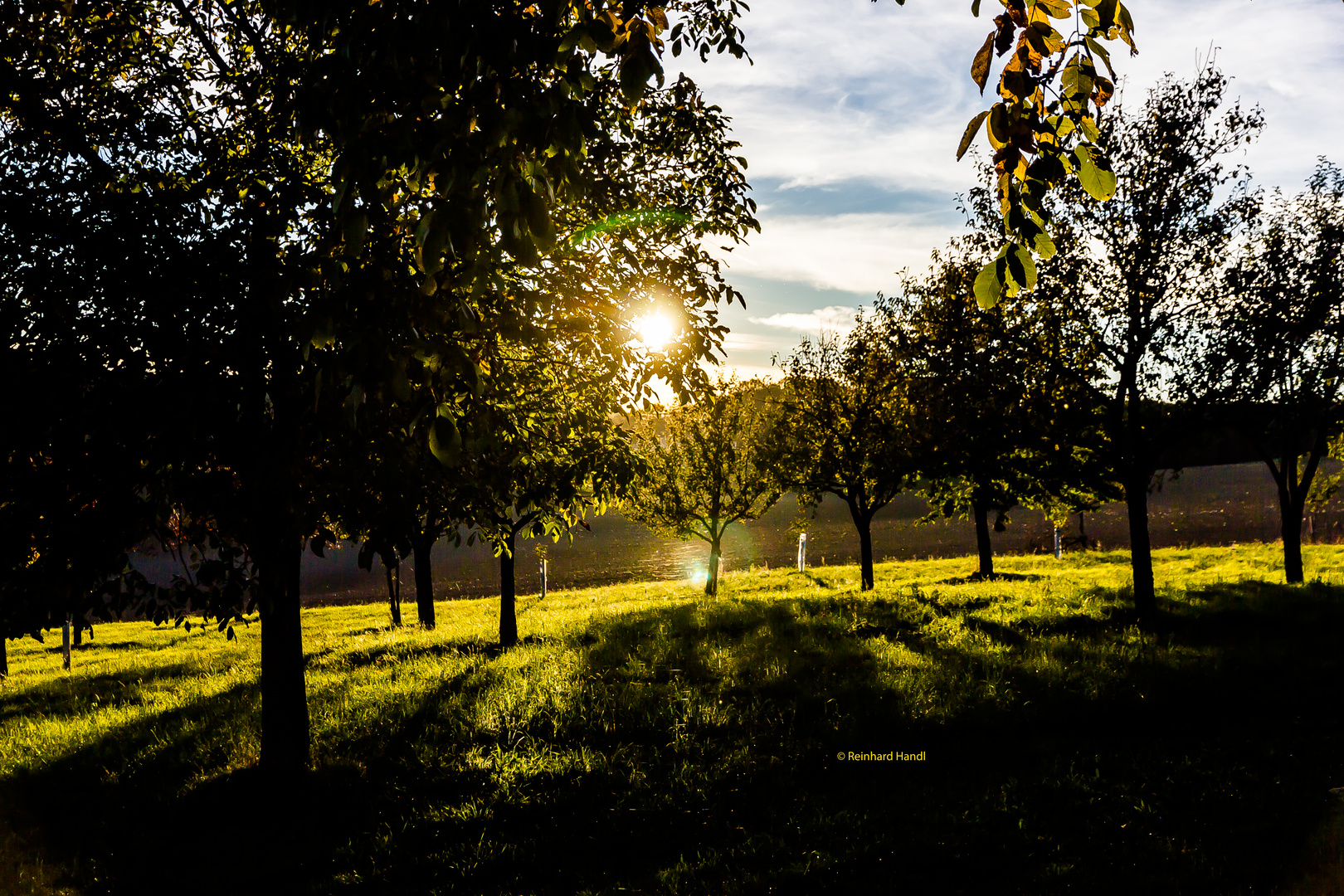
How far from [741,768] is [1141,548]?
9.34 metres

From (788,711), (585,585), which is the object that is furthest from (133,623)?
(788,711)

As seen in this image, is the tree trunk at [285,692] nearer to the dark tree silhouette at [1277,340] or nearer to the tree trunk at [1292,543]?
the dark tree silhouette at [1277,340]

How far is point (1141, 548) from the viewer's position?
12477 mm

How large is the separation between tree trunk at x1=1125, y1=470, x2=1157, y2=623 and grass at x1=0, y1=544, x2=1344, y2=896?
0.39 meters

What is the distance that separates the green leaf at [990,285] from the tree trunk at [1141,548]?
11.6m

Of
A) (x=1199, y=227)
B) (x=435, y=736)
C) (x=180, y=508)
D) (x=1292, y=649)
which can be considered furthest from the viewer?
(x=1199, y=227)

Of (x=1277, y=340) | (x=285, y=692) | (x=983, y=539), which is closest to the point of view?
(x=285, y=692)

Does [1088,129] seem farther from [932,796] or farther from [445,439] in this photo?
[932,796]

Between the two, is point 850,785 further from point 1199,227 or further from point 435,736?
point 1199,227

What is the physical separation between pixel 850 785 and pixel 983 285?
5.61m

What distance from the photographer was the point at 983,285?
91.7 inches

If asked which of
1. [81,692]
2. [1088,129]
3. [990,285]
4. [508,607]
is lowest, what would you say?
[81,692]

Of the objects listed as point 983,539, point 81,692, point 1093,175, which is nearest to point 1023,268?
point 1093,175

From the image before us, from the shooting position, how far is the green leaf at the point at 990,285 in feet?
7.50
